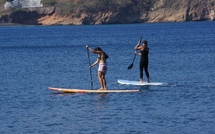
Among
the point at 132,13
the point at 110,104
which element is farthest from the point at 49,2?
the point at 110,104

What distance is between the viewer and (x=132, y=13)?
185m

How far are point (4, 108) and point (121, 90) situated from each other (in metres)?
5.26

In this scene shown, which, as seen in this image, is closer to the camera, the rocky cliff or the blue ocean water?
the blue ocean water

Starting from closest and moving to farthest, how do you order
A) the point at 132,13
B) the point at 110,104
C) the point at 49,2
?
the point at 110,104 < the point at 132,13 < the point at 49,2

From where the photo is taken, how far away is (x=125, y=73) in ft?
128

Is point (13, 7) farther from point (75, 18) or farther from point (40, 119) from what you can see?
point (40, 119)

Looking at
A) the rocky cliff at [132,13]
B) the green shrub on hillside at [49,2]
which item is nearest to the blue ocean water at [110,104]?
the rocky cliff at [132,13]

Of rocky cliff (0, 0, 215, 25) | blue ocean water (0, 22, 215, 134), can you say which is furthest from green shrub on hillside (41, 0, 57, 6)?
blue ocean water (0, 22, 215, 134)

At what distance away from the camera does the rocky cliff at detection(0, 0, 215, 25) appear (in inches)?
7158

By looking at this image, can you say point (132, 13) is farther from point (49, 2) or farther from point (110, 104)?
point (110, 104)

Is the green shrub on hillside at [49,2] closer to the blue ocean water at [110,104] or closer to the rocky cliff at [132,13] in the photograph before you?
the rocky cliff at [132,13]

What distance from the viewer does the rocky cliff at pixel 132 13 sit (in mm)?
181825

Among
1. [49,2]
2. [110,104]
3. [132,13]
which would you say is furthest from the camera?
[49,2]

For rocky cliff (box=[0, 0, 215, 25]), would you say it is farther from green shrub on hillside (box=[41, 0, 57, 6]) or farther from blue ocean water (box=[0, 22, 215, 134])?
blue ocean water (box=[0, 22, 215, 134])
